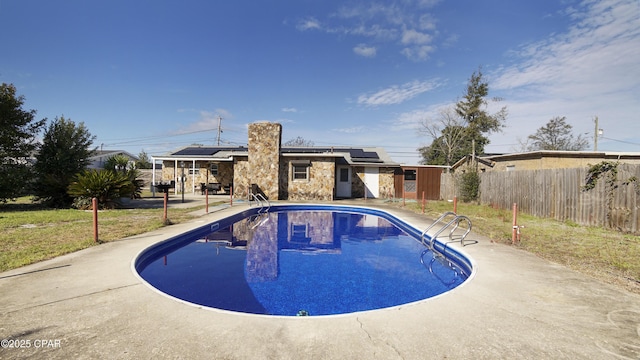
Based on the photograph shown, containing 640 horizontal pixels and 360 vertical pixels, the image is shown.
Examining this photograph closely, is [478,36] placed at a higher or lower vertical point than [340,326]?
higher

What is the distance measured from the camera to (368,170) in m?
20.8

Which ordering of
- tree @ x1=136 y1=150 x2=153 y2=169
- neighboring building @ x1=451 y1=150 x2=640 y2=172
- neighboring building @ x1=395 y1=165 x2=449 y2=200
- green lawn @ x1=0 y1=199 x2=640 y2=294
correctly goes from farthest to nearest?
tree @ x1=136 y1=150 x2=153 y2=169 → neighboring building @ x1=395 y1=165 x2=449 y2=200 → neighboring building @ x1=451 y1=150 x2=640 y2=172 → green lawn @ x1=0 y1=199 x2=640 y2=294

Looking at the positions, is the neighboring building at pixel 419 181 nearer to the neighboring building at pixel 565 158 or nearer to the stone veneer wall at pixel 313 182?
the neighboring building at pixel 565 158

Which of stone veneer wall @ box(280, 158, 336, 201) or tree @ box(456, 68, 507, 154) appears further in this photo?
tree @ box(456, 68, 507, 154)

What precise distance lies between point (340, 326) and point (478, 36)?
57.2 feet

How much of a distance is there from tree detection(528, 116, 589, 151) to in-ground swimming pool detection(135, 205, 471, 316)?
3790 centimetres

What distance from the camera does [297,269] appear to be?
19.8 feet

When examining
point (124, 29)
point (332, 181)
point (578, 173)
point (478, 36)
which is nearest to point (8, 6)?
point (124, 29)

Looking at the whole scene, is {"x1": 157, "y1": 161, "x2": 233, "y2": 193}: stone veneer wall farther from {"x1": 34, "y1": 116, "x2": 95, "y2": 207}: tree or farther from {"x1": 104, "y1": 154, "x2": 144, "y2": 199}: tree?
{"x1": 34, "y1": 116, "x2": 95, "y2": 207}: tree

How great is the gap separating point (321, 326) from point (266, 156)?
15.8 metres

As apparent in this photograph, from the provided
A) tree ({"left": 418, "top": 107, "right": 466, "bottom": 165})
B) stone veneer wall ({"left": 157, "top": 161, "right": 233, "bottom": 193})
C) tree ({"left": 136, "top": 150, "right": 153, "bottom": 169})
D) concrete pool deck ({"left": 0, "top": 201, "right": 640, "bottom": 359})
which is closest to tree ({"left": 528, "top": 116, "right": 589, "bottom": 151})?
tree ({"left": 418, "top": 107, "right": 466, "bottom": 165})

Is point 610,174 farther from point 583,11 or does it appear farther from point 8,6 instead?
point 8,6

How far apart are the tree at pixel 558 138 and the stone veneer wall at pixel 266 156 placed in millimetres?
36808

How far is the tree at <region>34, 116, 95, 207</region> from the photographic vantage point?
39.7 feet
